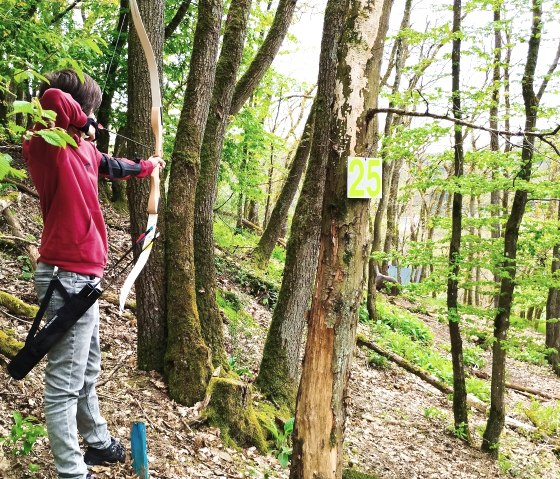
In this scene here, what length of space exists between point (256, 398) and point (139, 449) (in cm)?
259

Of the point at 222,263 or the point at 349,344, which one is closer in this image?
the point at 349,344

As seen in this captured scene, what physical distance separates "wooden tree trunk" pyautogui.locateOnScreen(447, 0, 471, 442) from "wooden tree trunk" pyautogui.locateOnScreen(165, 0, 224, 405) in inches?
140

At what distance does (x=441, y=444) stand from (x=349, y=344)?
201 inches

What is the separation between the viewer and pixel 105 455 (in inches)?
114

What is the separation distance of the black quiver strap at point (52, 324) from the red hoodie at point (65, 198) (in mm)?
118

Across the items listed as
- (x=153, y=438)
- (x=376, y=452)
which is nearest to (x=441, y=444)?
(x=376, y=452)

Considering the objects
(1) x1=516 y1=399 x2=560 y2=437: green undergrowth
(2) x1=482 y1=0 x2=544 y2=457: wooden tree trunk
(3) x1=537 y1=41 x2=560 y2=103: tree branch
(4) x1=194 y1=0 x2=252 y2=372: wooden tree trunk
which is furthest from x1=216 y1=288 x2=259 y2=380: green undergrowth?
(1) x1=516 y1=399 x2=560 y2=437: green undergrowth

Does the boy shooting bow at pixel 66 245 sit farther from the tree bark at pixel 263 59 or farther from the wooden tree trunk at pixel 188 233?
the tree bark at pixel 263 59

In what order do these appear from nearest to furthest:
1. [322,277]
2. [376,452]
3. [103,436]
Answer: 1. [103,436]
2. [322,277]
3. [376,452]

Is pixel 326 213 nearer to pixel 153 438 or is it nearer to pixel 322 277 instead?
pixel 322 277

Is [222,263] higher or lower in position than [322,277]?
lower

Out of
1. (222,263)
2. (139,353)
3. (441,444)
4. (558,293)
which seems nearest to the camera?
(139,353)

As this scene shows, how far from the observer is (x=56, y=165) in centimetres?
235

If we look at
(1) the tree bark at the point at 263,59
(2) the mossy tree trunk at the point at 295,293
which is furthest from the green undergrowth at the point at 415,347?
(1) the tree bark at the point at 263,59
